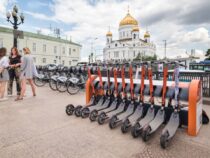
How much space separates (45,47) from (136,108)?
38844mm

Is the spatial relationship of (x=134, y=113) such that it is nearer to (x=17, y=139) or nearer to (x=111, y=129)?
(x=111, y=129)

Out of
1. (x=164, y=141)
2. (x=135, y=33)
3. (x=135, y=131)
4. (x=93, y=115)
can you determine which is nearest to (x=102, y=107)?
(x=93, y=115)

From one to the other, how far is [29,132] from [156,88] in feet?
8.11

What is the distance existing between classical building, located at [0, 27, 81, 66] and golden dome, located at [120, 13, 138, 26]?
25655 mm

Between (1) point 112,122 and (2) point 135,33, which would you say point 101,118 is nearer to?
(1) point 112,122

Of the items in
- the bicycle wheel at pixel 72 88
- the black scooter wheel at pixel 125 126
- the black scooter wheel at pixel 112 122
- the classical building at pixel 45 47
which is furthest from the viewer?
the classical building at pixel 45 47

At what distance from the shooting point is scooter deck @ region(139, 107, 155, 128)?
2840 mm

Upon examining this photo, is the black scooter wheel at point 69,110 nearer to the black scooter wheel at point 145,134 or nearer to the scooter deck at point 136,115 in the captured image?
the scooter deck at point 136,115

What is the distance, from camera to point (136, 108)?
336 cm

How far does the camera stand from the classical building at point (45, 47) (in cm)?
3238

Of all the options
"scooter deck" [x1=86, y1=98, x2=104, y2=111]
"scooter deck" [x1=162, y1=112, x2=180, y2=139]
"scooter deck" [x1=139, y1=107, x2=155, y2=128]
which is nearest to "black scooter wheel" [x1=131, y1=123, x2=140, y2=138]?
"scooter deck" [x1=139, y1=107, x2=155, y2=128]

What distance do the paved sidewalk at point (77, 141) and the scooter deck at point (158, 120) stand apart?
0.18 metres

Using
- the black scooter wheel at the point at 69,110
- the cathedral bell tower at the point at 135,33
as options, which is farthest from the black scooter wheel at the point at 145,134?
the cathedral bell tower at the point at 135,33

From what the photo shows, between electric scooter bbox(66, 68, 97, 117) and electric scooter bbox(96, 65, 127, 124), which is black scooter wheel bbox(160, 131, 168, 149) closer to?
electric scooter bbox(96, 65, 127, 124)
